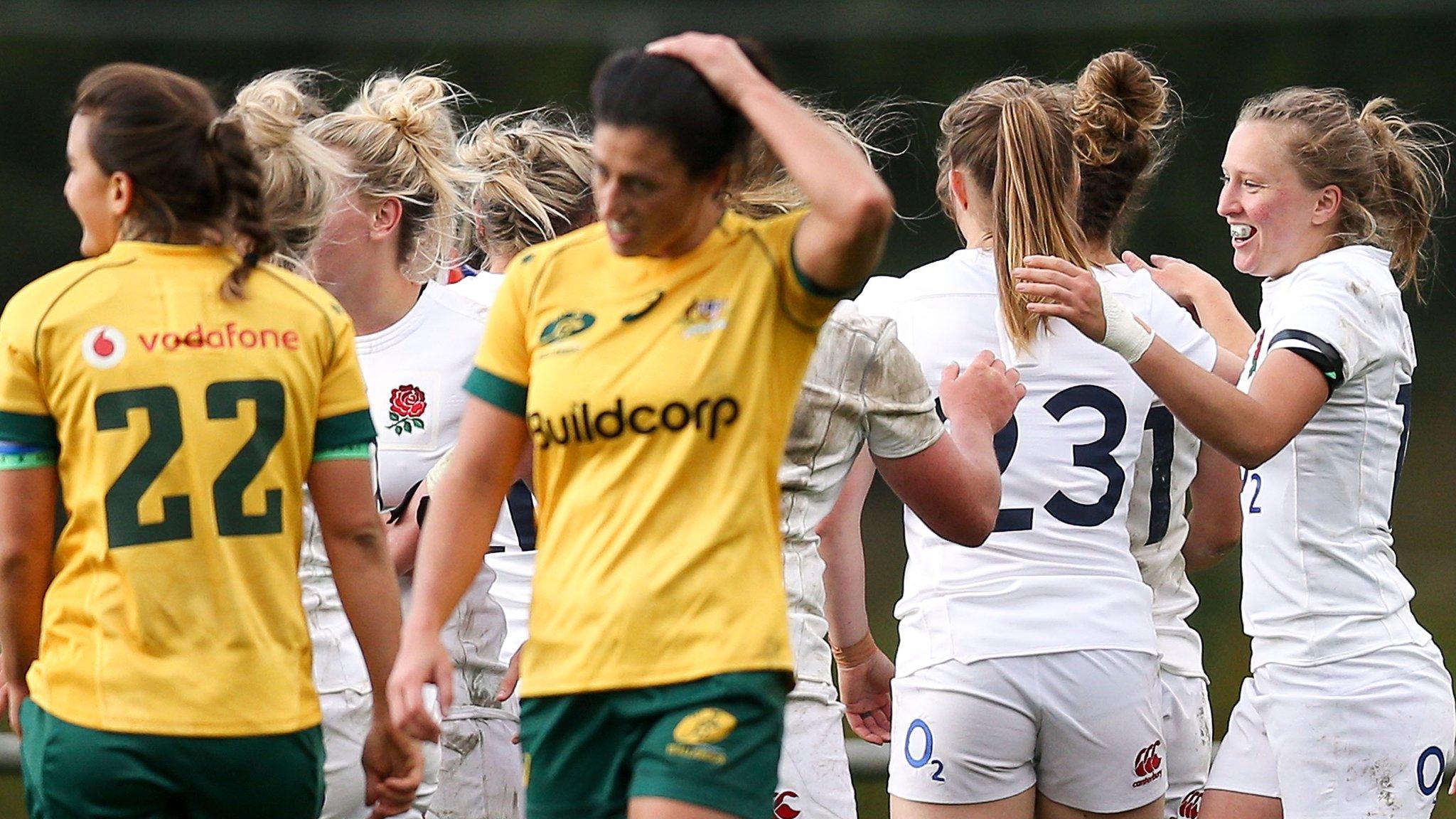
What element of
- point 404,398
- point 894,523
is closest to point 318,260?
point 404,398

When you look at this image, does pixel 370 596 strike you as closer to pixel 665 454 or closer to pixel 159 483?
pixel 159 483

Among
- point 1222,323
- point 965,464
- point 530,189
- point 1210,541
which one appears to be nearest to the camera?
point 965,464

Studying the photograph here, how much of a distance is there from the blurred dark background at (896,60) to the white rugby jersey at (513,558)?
8.15 metres

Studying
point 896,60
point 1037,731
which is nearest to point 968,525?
point 1037,731

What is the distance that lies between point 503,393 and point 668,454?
0.81 feet

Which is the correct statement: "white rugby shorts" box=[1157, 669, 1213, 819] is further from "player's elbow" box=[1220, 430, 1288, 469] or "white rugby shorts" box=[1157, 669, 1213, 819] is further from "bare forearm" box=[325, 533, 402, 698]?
"bare forearm" box=[325, 533, 402, 698]

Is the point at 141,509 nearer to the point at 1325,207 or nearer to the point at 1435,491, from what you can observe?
the point at 1325,207

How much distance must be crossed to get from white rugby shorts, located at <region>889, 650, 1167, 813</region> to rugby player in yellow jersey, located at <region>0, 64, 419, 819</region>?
114 cm

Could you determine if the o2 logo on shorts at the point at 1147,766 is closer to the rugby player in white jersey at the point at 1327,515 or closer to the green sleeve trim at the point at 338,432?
the rugby player in white jersey at the point at 1327,515

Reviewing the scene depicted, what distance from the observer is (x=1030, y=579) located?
131 inches

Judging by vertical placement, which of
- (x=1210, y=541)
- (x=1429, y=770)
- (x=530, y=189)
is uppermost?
(x=530, y=189)

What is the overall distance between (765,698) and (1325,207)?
1.82 metres

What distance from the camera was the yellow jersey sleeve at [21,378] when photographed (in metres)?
2.50

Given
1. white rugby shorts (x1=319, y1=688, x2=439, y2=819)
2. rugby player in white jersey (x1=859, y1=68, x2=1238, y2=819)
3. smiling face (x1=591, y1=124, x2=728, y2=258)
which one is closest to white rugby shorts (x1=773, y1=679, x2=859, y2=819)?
rugby player in white jersey (x1=859, y1=68, x2=1238, y2=819)
